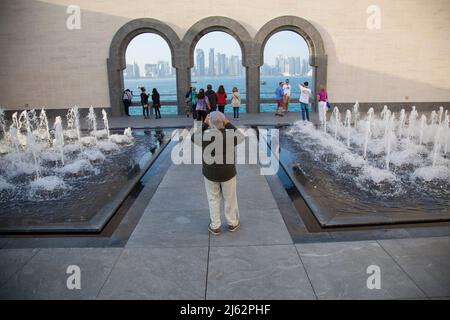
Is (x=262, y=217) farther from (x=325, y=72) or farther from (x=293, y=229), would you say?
(x=325, y=72)

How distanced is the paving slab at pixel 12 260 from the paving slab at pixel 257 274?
2.33 meters

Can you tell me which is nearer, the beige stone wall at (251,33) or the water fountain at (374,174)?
the water fountain at (374,174)

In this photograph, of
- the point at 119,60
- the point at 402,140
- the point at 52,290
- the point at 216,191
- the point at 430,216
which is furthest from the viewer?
the point at 119,60

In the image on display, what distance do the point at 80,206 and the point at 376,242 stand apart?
4877 millimetres

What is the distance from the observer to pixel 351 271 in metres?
4.28

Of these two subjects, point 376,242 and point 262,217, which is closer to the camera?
point 376,242

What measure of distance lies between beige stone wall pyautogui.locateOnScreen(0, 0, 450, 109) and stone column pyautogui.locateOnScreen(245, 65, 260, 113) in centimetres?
172

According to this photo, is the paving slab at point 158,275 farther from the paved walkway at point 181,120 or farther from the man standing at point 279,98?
the man standing at point 279,98

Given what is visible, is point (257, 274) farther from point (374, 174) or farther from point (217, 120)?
point (374, 174)

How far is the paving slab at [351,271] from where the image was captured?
3.87 meters

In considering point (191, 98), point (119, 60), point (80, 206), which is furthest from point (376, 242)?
point (119, 60)

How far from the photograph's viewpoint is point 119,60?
17.9 meters

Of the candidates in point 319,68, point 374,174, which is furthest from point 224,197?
point 319,68

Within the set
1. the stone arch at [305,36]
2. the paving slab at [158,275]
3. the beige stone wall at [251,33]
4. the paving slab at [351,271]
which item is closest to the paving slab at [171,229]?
the paving slab at [158,275]
